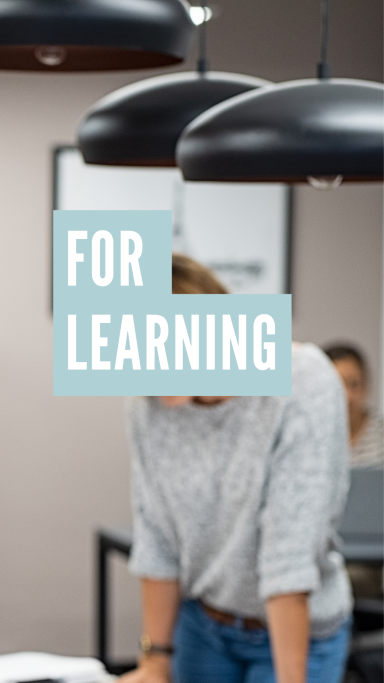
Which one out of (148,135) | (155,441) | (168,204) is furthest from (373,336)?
(148,135)

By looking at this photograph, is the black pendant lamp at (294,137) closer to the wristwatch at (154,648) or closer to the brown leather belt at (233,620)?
the brown leather belt at (233,620)

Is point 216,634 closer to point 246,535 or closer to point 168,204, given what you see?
point 246,535

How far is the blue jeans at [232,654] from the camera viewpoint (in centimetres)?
134

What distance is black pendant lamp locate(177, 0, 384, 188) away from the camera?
0.84 meters

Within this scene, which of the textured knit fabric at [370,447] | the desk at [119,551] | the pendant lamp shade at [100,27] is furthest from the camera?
the textured knit fabric at [370,447]

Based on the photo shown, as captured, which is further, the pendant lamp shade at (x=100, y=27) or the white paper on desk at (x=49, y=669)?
the white paper on desk at (x=49, y=669)

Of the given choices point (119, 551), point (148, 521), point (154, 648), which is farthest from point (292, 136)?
point (119, 551)

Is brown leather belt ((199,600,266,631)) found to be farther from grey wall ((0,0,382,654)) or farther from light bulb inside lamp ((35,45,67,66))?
grey wall ((0,0,382,654))

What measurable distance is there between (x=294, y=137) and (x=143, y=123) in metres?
0.28

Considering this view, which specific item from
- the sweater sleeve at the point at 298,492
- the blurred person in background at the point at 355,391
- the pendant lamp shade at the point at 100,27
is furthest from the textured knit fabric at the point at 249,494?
the blurred person in background at the point at 355,391

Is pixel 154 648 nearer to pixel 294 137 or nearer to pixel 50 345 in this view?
pixel 294 137

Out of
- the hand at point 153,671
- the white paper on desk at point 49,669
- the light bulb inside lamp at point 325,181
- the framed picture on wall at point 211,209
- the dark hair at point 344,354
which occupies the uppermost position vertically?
the framed picture on wall at point 211,209

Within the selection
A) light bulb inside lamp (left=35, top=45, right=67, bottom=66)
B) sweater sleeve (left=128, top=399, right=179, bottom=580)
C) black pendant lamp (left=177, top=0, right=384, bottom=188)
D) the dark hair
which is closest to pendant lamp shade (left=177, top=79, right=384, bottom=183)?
black pendant lamp (left=177, top=0, right=384, bottom=188)

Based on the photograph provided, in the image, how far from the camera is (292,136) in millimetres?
845
